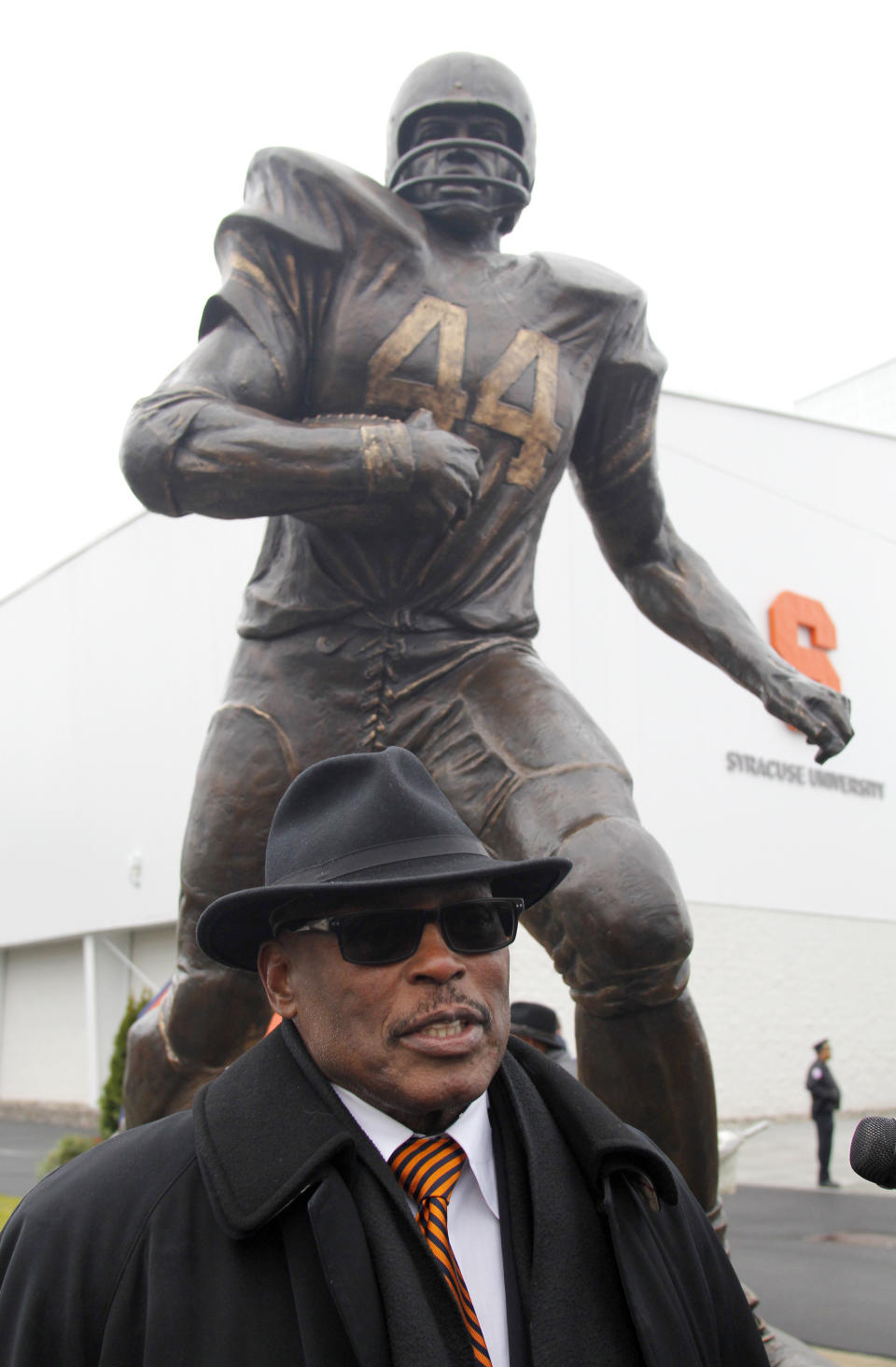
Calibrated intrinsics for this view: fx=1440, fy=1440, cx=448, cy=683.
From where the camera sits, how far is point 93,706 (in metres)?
25.2

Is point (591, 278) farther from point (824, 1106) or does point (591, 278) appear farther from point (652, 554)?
point (824, 1106)

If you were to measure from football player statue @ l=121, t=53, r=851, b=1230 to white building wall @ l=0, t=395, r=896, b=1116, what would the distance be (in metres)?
15.5

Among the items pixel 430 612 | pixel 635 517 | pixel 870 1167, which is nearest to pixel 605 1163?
pixel 870 1167

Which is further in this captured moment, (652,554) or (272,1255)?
(652,554)

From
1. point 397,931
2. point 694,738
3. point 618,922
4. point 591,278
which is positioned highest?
point 591,278

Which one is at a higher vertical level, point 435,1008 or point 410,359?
point 410,359

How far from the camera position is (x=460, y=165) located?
3.27 meters

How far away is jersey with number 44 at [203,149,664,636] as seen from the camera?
3.12m

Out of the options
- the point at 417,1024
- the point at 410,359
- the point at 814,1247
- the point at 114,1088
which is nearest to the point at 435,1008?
the point at 417,1024

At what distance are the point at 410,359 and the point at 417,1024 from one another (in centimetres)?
179

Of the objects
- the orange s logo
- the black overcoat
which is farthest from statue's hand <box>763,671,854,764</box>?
the orange s logo

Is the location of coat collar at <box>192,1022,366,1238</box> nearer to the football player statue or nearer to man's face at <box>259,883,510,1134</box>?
man's face at <box>259,883,510,1134</box>

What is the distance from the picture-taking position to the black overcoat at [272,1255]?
60.7 inches

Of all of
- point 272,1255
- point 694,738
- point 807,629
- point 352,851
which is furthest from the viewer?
point 807,629
